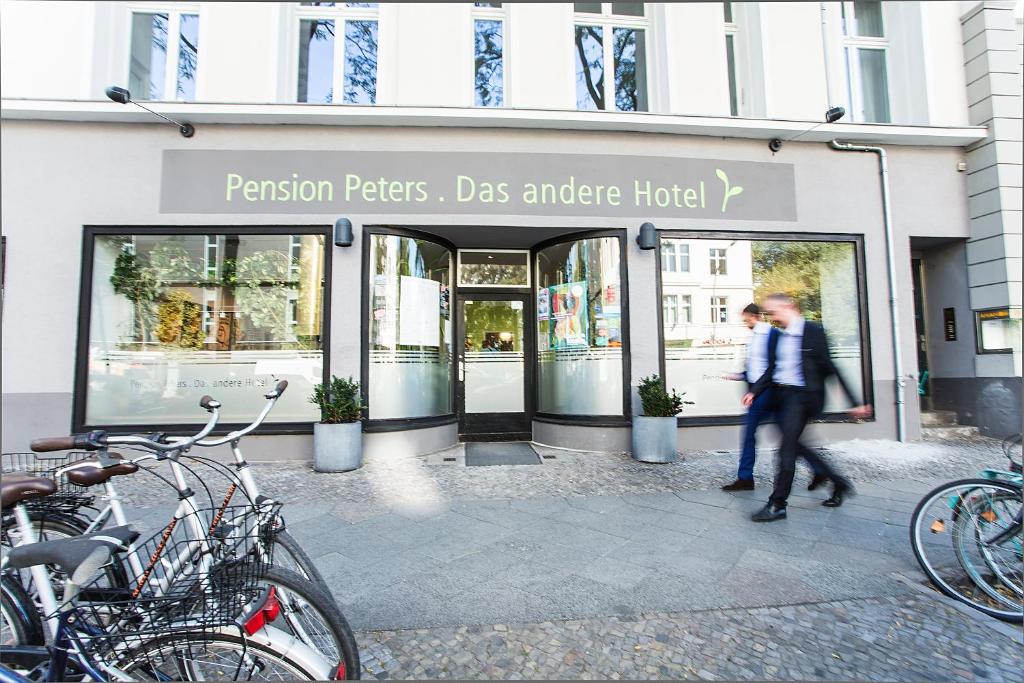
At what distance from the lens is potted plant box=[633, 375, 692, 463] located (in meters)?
6.20

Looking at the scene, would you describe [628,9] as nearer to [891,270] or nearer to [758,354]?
[891,270]

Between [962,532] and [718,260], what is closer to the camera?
[962,532]

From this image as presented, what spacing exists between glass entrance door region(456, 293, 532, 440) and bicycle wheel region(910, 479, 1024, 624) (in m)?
5.30

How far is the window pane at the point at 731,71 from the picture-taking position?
7.88 m

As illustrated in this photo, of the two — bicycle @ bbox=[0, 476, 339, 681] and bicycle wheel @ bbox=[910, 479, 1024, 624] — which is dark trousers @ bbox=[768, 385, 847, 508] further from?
bicycle @ bbox=[0, 476, 339, 681]

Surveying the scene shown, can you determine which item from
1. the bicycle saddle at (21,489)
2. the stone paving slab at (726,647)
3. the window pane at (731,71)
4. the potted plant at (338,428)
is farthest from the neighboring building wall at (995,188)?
the bicycle saddle at (21,489)

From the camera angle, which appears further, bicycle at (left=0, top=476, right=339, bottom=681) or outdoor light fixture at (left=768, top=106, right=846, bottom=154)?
outdoor light fixture at (left=768, top=106, right=846, bottom=154)

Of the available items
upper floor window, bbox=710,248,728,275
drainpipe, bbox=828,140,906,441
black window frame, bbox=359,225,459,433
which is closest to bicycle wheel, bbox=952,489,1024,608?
upper floor window, bbox=710,248,728,275

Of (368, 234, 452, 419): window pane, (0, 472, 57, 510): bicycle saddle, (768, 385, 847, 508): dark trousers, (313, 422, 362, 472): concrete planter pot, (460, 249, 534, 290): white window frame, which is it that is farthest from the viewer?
(460, 249, 534, 290): white window frame

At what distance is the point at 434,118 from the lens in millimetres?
6668

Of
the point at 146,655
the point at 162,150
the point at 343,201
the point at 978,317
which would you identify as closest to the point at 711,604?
the point at 146,655

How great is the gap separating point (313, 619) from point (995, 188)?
32.9 ft

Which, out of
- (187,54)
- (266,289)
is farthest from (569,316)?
(187,54)

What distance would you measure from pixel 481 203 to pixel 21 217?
6.00 metres
